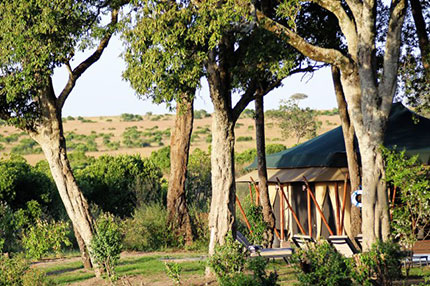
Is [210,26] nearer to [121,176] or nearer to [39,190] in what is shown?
[39,190]

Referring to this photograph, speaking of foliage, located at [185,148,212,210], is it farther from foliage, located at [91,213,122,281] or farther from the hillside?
the hillside

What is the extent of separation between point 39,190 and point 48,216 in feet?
4.60

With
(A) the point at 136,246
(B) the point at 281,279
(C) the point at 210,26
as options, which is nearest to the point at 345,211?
(A) the point at 136,246

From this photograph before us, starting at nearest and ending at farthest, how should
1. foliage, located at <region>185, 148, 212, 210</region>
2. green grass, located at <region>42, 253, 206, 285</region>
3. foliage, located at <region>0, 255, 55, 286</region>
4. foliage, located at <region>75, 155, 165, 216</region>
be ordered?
foliage, located at <region>0, 255, 55, 286</region>
green grass, located at <region>42, 253, 206, 285</region>
foliage, located at <region>75, 155, 165, 216</region>
foliage, located at <region>185, 148, 212, 210</region>

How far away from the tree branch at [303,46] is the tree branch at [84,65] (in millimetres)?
3759

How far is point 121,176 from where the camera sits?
1006 inches

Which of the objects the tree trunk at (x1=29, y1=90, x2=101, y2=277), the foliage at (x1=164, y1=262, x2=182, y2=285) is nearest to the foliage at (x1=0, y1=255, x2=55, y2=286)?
the foliage at (x1=164, y1=262, x2=182, y2=285)

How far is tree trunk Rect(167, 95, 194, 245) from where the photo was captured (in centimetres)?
1914

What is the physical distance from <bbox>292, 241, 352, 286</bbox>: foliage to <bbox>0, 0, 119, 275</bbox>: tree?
4944 millimetres

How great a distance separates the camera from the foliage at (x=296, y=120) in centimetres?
4966

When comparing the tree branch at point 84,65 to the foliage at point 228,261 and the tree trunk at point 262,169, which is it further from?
the foliage at point 228,261

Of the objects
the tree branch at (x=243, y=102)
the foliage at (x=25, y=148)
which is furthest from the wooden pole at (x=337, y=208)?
the foliage at (x=25, y=148)

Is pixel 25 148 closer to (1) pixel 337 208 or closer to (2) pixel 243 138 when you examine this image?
(2) pixel 243 138

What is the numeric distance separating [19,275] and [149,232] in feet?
27.1
